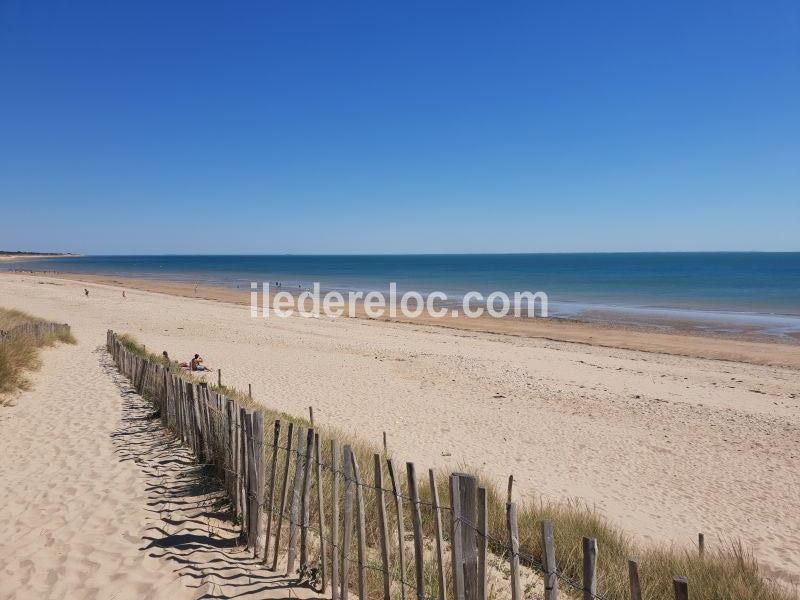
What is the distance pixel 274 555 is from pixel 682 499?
633 centimetres

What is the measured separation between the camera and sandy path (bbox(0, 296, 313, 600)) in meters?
3.87

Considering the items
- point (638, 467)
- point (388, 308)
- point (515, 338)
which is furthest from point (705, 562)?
point (388, 308)

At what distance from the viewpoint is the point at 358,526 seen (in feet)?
11.8

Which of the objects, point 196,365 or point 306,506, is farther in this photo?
point 196,365

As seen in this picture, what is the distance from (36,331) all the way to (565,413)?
15727 mm

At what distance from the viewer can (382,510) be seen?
3582mm

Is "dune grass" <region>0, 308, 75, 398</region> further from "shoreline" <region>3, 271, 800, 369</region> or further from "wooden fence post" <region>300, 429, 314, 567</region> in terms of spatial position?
"shoreline" <region>3, 271, 800, 369</region>

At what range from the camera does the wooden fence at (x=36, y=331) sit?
14239 millimetres

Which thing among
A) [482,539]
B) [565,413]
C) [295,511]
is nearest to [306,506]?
[295,511]

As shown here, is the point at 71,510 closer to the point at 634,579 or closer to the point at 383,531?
the point at 383,531

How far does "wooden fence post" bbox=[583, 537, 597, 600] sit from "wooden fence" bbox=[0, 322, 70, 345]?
49.0 ft

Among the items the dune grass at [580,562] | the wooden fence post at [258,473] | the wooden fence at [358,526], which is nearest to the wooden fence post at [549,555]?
the wooden fence at [358,526]

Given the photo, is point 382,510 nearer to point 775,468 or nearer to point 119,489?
point 119,489

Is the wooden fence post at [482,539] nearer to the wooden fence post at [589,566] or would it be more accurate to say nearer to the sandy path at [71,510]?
the wooden fence post at [589,566]
